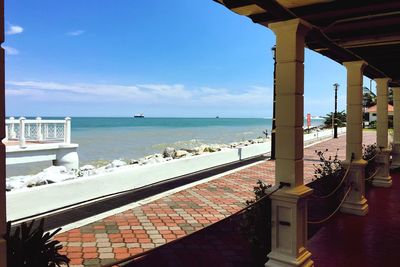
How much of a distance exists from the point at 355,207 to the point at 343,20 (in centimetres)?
367

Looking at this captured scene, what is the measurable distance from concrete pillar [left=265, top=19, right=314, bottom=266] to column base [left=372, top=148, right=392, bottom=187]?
5781 mm

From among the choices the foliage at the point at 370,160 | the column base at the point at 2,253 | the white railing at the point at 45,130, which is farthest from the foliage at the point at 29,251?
the white railing at the point at 45,130

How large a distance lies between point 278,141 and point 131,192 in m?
5.64

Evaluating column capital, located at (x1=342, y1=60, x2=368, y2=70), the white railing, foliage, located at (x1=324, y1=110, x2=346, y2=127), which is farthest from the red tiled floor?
foliage, located at (x1=324, y1=110, x2=346, y2=127)

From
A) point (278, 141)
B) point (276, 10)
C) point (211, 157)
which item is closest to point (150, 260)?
point (278, 141)

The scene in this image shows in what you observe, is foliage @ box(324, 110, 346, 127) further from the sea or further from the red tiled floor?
the red tiled floor

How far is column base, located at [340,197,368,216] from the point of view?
621 cm

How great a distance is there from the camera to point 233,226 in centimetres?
593

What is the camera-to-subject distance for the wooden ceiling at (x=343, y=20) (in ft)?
11.4

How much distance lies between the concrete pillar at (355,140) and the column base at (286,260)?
2885mm

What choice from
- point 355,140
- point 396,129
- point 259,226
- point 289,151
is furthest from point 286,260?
point 396,129

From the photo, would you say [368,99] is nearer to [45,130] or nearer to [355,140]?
[45,130]

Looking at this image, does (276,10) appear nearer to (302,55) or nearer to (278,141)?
(302,55)

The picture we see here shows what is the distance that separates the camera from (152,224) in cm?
602
